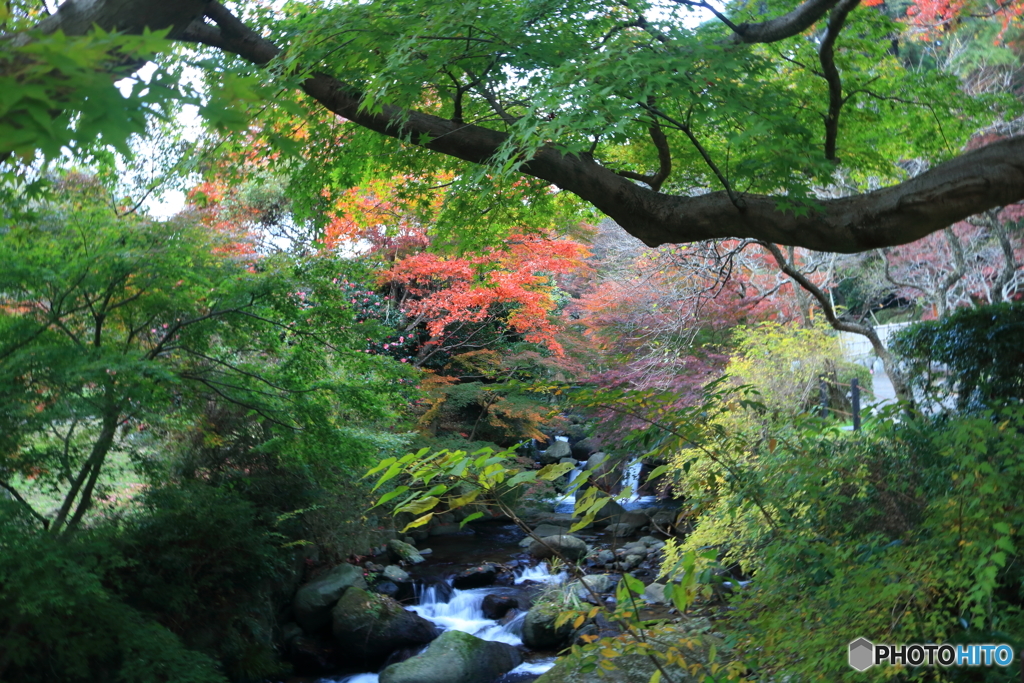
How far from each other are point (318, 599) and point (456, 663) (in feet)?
6.23

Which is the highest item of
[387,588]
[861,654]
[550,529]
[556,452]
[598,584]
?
[556,452]

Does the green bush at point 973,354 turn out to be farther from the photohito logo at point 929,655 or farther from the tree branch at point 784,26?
the tree branch at point 784,26

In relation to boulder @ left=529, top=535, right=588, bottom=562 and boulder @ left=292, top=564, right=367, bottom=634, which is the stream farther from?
boulder @ left=292, top=564, right=367, bottom=634

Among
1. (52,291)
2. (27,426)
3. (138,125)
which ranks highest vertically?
(52,291)

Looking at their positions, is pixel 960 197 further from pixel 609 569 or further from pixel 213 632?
pixel 609 569

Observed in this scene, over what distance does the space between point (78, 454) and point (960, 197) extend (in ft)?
20.4

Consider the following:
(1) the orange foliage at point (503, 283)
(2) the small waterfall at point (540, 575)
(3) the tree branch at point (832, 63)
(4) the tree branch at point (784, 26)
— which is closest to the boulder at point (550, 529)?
(2) the small waterfall at point (540, 575)

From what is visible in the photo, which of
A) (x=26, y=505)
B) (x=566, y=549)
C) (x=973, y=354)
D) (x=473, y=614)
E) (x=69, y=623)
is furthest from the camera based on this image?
(x=566, y=549)

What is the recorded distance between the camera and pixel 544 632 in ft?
24.7

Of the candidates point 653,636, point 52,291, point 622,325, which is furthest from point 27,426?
point 622,325

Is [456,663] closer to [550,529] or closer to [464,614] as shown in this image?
[464,614]

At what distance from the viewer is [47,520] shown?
17.0 ft

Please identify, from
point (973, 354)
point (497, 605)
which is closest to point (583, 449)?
point (497, 605)

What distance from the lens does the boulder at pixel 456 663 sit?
21.6 feet
